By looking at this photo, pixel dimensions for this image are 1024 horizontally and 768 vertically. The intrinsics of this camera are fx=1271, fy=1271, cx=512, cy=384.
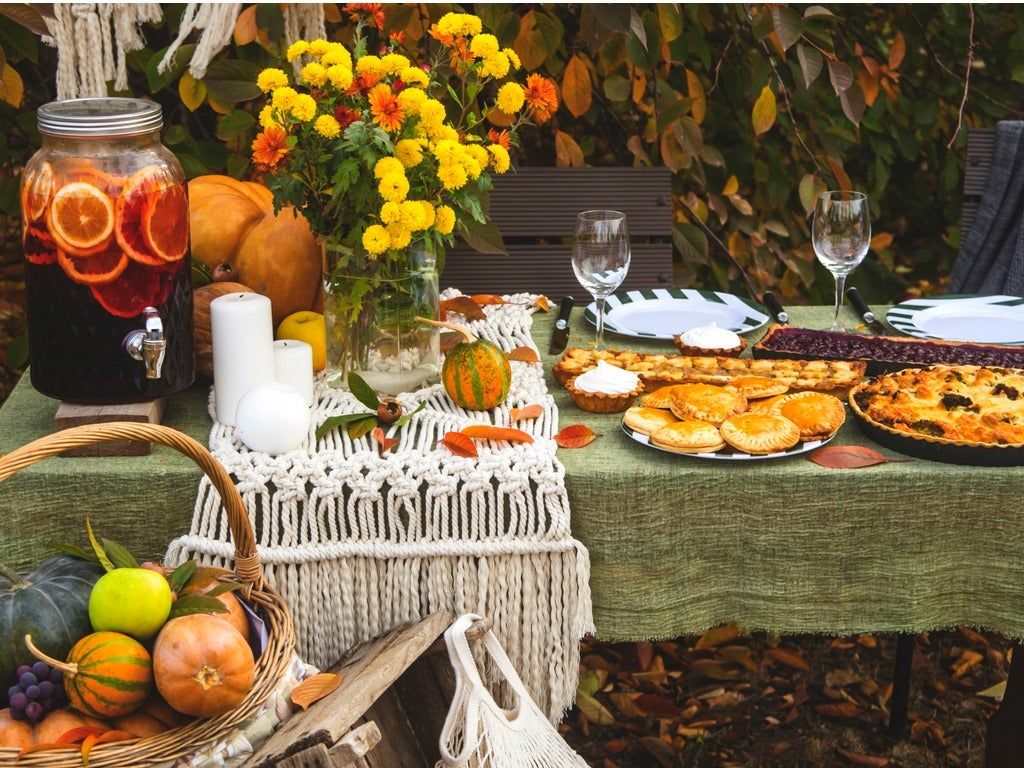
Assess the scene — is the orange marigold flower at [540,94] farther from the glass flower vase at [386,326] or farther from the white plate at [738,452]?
the white plate at [738,452]

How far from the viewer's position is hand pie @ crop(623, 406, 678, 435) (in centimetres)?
161

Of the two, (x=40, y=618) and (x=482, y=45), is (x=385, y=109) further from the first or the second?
(x=40, y=618)

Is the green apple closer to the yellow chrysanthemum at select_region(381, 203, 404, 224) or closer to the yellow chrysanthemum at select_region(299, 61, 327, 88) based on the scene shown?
the yellow chrysanthemum at select_region(381, 203, 404, 224)

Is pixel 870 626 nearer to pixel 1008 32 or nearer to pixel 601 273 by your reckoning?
pixel 601 273

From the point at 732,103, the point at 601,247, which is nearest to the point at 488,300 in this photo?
the point at 601,247

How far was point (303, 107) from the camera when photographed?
156 cm

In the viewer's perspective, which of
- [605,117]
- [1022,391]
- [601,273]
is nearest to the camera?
[1022,391]

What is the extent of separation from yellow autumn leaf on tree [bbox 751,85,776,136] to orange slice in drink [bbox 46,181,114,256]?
4.99ft

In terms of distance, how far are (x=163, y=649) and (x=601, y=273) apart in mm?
866

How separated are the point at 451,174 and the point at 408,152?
0.06 m

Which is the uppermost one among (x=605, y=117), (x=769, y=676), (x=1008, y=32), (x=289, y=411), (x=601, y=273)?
(x=1008, y=32)

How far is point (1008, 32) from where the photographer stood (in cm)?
347

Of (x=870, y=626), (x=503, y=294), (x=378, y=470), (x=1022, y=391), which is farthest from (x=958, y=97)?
(x=378, y=470)

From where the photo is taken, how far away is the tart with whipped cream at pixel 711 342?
189 cm
